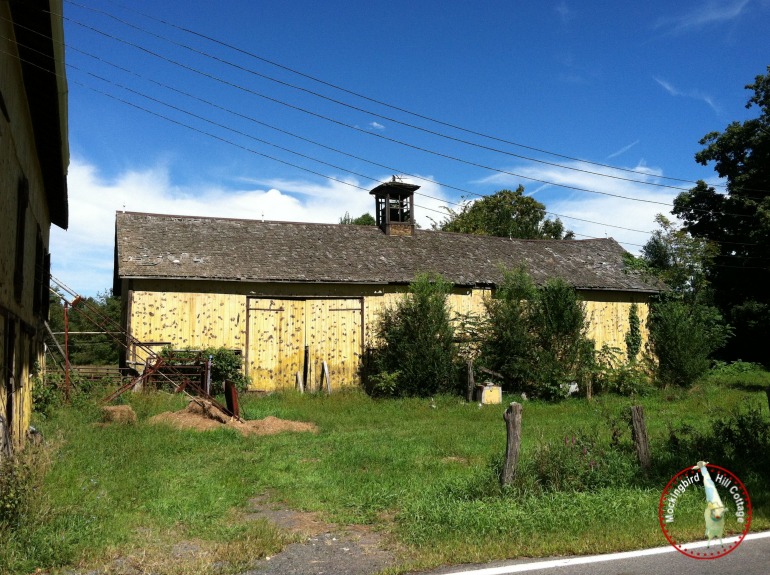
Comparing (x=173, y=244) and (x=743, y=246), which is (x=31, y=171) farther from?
(x=743, y=246)

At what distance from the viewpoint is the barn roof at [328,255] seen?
776 inches

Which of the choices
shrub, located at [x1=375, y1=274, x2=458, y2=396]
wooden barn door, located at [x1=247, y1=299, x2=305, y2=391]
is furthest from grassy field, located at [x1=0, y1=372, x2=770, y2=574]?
wooden barn door, located at [x1=247, y1=299, x2=305, y2=391]

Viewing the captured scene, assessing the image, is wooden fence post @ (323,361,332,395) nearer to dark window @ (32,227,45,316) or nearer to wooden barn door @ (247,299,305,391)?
wooden barn door @ (247,299,305,391)

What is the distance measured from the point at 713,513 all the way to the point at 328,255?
16.7 meters

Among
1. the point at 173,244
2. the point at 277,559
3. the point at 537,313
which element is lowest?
the point at 277,559

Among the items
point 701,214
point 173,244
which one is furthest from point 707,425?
point 701,214

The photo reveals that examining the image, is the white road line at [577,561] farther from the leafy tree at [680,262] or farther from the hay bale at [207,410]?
the leafy tree at [680,262]

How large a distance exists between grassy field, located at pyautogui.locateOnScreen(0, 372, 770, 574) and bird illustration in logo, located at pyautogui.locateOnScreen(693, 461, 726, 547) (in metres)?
0.18

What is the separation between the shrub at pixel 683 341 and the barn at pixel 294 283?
1292mm

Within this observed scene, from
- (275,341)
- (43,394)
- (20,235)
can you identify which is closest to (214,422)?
(43,394)

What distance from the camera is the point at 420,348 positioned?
1958 centimetres

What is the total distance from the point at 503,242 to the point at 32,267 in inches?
735

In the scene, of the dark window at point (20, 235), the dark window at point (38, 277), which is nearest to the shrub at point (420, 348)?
the dark window at point (38, 277)

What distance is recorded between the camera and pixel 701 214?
34.3 m
